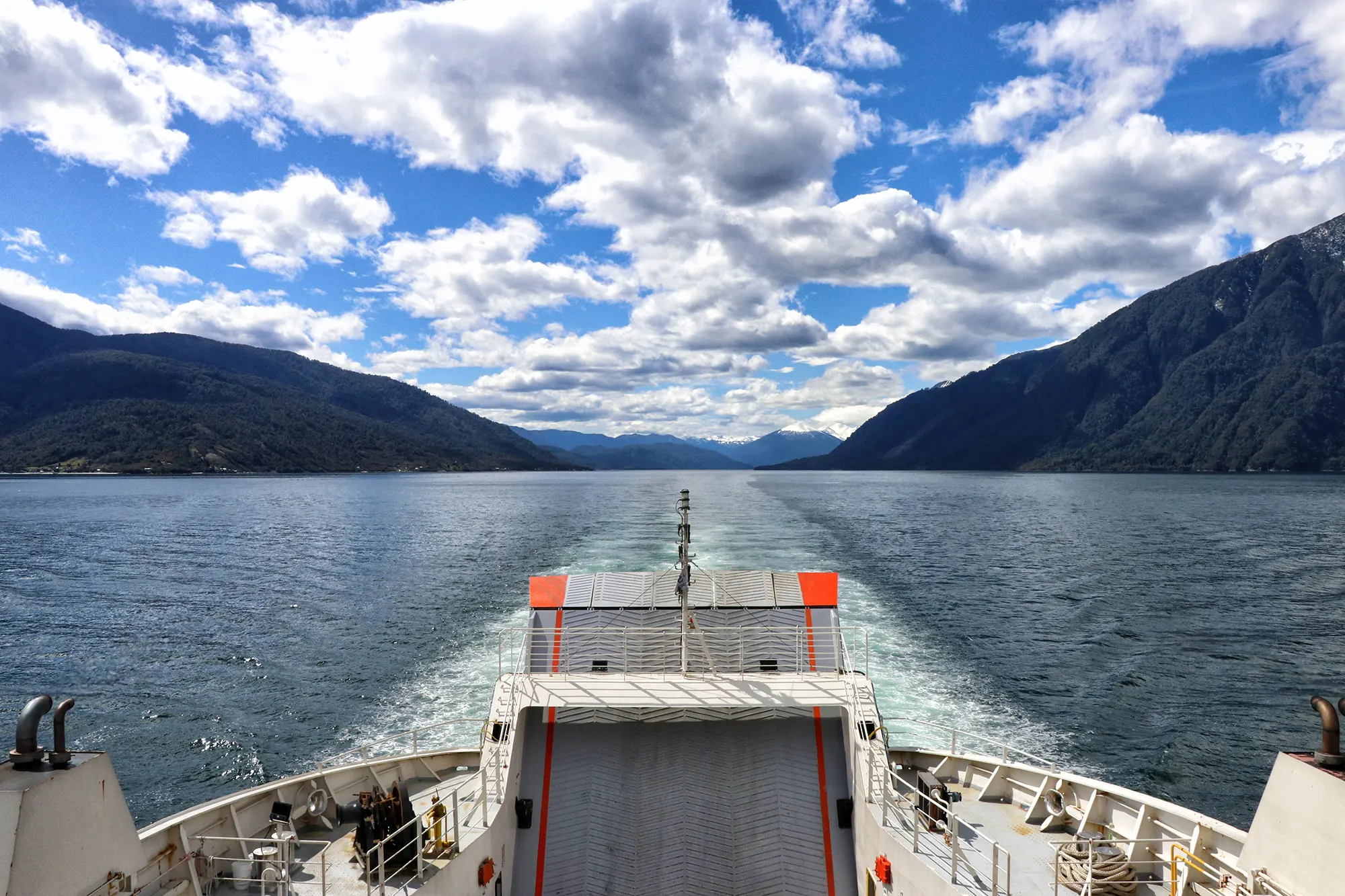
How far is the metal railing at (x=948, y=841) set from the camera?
10.8 metres

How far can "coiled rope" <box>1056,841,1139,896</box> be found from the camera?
10578mm

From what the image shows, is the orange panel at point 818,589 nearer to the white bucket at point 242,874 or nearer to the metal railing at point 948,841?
the metal railing at point 948,841

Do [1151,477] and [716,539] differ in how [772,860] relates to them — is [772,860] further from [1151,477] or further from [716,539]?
[1151,477]

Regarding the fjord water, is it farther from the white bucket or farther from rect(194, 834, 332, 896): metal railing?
the white bucket

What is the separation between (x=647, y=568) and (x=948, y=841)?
35.3m

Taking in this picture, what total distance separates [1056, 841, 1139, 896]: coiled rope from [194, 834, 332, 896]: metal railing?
11.2 meters

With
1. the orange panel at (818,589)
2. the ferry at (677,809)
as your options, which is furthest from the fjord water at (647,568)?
the ferry at (677,809)

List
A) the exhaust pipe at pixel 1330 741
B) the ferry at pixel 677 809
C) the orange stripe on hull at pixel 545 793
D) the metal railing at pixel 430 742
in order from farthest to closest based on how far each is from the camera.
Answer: the metal railing at pixel 430 742 < the orange stripe on hull at pixel 545 793 < the ferry at pixel 677 809 < the exhaust pipe at pixel 1330 741

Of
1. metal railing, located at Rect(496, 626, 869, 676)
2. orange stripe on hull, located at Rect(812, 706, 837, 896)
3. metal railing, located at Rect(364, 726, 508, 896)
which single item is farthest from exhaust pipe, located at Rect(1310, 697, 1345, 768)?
metal railing, located at Rect(364, 726, 508, 896)

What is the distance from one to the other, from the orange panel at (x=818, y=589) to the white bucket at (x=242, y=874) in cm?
924

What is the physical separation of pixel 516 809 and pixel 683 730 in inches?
156

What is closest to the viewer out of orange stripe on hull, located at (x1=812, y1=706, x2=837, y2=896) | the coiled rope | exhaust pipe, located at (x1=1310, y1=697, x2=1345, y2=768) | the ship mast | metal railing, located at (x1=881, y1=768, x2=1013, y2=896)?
exhaust pipe, located at (x1=1310, y1=697, x2=1345, y2=768)

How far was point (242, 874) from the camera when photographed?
10.9 metres

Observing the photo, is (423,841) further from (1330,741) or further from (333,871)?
(1330,741)
